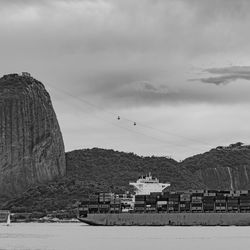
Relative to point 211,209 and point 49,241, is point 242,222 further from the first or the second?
point 49,241

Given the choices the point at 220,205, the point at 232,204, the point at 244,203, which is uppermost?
the point at 244,203

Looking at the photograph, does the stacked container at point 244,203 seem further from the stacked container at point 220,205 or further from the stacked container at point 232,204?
the stacked container at point 220,205

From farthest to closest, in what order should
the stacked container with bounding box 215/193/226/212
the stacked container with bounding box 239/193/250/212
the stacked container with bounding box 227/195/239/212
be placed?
the stacked container with bounding box 215/193/226/212
the stacked container with bounding box 227/195/239/212
the stacked container with bounding box 239/193/250/212

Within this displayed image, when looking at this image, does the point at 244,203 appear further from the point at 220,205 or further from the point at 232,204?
the point at 220,205

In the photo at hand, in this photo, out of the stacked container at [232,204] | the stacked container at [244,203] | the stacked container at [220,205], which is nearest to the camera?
the stacked container at [244,203]

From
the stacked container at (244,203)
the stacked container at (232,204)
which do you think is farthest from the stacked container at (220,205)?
the stacked container at (244,203)

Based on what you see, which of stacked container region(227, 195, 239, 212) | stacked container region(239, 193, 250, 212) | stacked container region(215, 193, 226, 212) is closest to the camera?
stacked container region(239, 193, 250, 212)

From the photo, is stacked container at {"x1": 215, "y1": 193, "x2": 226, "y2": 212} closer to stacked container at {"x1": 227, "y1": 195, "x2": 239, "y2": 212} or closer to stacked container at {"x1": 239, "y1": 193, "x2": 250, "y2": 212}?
stacked container at {"x1": 227, "y1": 195, "x2": 239, "y2": 212}

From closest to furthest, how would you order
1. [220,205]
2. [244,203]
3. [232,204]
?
[244,203] → [220,205] → [232,204]

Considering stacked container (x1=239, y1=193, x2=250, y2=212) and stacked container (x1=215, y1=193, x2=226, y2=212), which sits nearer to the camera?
stacked container (x1=239, y1=193, x2=250, y2=212)

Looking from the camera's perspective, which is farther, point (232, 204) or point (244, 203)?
point (232, 204)

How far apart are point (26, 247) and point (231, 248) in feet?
91.1

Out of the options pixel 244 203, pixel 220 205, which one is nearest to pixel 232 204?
pixel 220 205

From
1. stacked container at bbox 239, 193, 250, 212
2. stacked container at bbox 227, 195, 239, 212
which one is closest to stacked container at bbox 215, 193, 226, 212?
stacked container at bbox 227, 195, 239, 212
